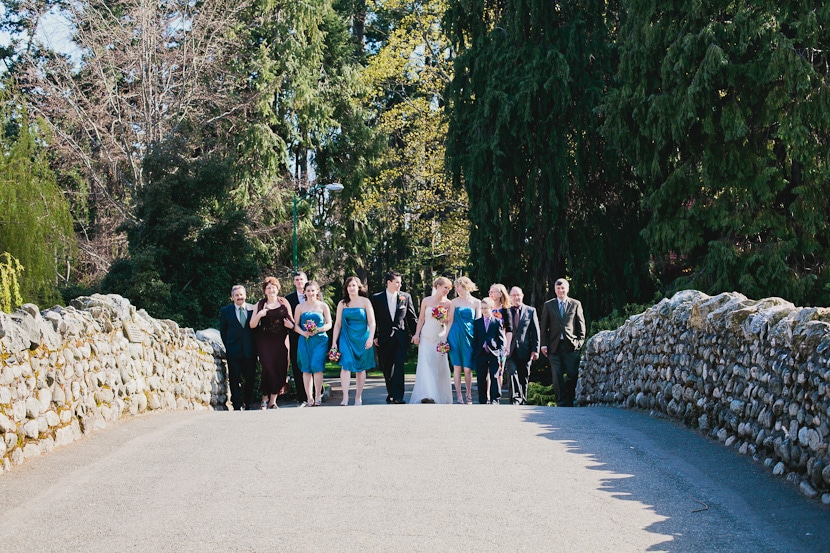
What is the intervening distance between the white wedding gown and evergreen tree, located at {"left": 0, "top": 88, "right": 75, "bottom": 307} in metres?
6.62

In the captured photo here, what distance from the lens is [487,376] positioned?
15148 mm

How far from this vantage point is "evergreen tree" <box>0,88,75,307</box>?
17406 millimetres

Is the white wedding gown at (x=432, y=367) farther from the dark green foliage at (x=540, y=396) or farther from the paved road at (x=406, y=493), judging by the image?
the paved road at (x=406, y=493)

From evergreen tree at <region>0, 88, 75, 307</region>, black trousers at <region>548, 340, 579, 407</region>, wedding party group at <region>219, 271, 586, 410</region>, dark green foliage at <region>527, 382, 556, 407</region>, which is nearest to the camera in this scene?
wedding party group at <region>219, 271, 586, 410</region>

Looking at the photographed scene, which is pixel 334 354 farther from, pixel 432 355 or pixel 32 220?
pixel 32 220

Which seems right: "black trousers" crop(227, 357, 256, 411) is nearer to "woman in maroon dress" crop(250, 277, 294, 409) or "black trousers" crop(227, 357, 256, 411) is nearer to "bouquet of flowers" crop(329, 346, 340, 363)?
"woman in maroon dress" crop(250, 277, 294, 409)

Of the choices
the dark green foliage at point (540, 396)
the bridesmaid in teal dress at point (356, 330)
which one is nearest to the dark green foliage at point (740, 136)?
the dark green foliage at point (540, 396)

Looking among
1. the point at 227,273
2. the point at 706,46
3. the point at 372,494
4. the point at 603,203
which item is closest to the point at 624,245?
the point at 603,203

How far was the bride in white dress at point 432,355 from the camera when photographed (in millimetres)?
15453

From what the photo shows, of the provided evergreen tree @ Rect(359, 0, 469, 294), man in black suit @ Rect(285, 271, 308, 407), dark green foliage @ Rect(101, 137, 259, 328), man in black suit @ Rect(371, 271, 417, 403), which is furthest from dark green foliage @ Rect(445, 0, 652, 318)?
man in black suit @ Rect(371, 271, 417, 403)

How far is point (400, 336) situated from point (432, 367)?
0.78 meters

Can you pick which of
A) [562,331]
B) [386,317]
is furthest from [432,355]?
[562,331]

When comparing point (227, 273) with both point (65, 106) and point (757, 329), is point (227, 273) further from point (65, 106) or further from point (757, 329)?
point (757, 329)

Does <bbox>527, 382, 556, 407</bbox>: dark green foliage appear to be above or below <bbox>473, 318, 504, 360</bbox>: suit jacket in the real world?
below
